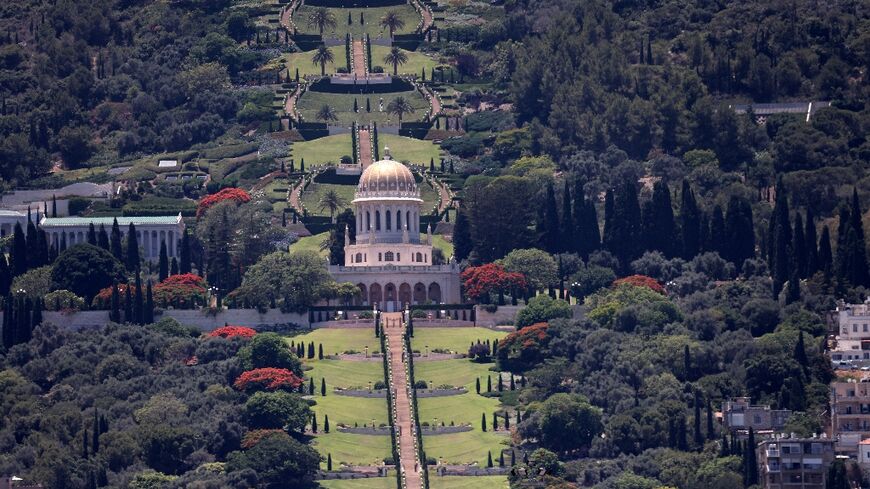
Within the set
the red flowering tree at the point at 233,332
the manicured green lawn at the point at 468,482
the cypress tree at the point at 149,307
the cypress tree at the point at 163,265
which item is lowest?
the manicured green lawn at the point at 468,482

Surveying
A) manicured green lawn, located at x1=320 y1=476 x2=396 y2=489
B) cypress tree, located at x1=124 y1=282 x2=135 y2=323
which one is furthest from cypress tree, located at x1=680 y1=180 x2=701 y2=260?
manicured green lawn, located at x1=320 y1=476 x2=396 y2=489

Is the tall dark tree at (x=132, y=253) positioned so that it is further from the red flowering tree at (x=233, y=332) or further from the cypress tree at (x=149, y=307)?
the red flowering tree at (x=233, y=332)

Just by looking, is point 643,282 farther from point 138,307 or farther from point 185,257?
point 185,257

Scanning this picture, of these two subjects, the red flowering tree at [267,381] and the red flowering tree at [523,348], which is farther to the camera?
the red flowering tree at [523,348]

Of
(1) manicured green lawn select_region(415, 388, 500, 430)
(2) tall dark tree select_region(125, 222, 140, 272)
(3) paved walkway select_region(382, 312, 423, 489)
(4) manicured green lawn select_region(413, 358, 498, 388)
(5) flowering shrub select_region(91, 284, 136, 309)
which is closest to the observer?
(3) paved walkway select_region(382, 312, 423, 489)

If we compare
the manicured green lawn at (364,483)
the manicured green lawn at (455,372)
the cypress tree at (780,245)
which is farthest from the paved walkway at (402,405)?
the cypress tree at (780,245)

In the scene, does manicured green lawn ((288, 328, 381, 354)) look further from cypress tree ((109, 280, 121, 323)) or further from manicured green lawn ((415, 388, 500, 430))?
cypress tree ((109, 280, 121, 323))

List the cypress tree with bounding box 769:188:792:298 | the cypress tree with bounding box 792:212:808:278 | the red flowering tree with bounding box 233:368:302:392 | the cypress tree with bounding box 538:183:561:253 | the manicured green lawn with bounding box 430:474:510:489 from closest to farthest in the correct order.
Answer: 1. the manicured green lawn with bounding box 430:474:510:489
2. the red flowering tree with bounding box 233:368:302:392
3. the cypress tree with bounding box 769:188:792:298
4. the cypress tree with bounding box 792:212:808:278
5. the cypress tree with bounding box 538:183:561:253

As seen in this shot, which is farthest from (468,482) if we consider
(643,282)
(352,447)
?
(643,282)
